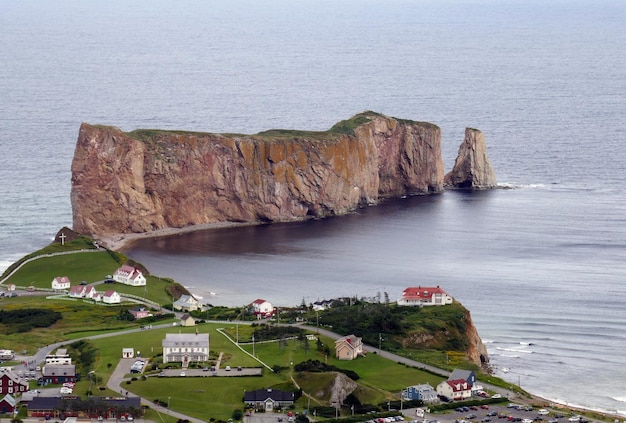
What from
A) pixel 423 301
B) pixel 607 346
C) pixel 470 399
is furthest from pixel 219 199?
pixel 470 399

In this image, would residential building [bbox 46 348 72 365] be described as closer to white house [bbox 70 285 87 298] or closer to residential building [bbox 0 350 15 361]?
residential building [bbox 0 350 15 361]

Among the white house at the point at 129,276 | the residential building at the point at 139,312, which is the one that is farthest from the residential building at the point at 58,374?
the white house at the point at 129,276

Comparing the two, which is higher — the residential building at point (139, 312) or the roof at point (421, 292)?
the roof at point (421, 292)

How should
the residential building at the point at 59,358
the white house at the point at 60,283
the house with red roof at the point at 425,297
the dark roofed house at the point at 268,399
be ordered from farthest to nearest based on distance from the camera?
the white house at the point at 60,283, the house with red roof at the point at 425,297, the residential building at the point at 59,358, the dark roofed house at the point at 268,399

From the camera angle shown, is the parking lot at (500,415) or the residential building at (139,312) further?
the residential building at (139,312)

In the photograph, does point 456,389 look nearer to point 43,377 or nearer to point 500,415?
point 500,415

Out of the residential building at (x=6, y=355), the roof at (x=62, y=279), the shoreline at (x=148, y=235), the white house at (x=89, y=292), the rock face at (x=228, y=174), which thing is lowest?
the residential building at (x=6, y=355)

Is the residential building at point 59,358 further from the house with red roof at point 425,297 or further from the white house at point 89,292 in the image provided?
the house with red roof at point 425,297
